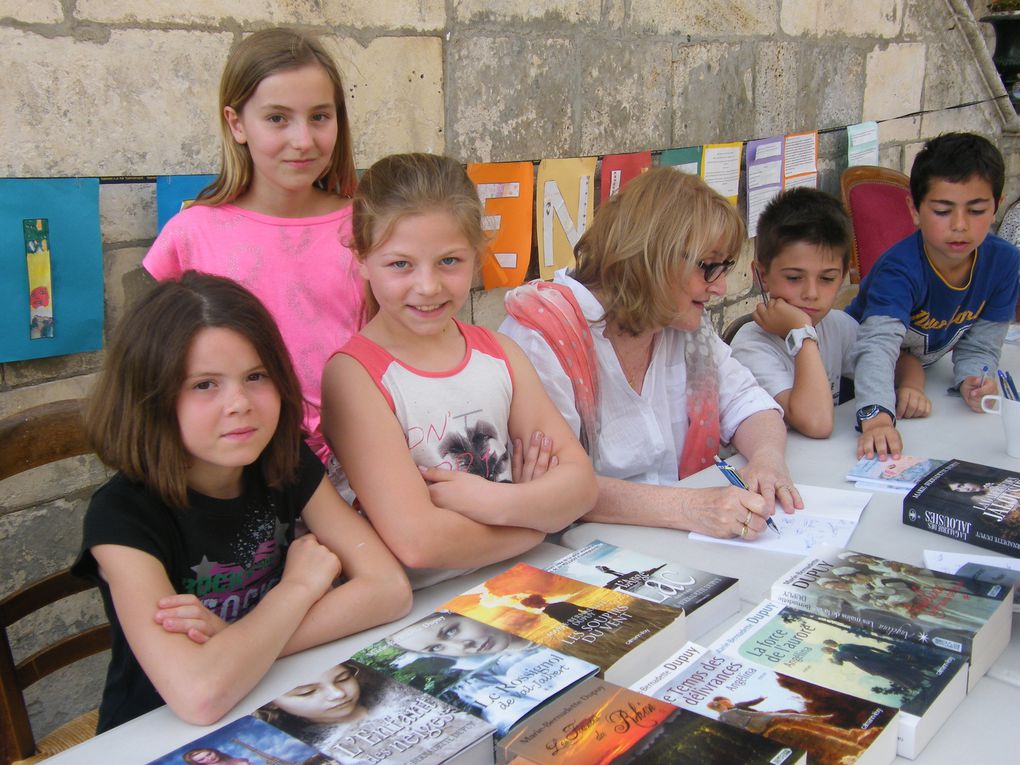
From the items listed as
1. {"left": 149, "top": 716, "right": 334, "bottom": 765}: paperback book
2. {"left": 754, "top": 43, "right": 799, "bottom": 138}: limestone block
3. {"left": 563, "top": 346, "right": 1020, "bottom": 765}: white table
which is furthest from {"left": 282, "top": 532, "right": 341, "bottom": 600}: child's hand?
{"left": 754, "top": 43, "right": 799, "bottom": 138}: limestone block

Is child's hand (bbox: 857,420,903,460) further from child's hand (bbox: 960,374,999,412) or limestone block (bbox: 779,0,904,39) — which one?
limestone block (bbox: 779,0,904,39)

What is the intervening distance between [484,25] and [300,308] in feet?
4.62

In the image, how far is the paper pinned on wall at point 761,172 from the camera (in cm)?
417

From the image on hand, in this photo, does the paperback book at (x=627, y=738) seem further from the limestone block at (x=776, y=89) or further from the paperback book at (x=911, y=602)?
the limestone block at (x=776, y=89)

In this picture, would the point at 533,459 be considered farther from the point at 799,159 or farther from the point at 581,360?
the point at 799,159

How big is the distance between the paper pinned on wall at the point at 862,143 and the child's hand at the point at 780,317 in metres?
2.98

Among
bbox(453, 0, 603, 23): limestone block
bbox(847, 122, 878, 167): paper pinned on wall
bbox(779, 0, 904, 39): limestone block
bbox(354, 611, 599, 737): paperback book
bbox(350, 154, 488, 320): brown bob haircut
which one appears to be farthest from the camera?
bbox(847, 122, 878, 167): paper pinned on wall

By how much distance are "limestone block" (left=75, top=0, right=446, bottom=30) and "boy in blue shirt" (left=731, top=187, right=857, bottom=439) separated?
1.21 metres

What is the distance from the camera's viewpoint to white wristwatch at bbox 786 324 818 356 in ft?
7.20

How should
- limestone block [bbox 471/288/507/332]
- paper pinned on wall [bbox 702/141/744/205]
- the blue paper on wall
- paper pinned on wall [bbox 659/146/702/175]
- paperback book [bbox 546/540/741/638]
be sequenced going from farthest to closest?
1. paper pinned on wall [bbox 702/141/744/205]
2. paper pinned on wall [bbox 659/146/702/175]
3. limestone block [bbox 471/288/507/332]
4. the blue paper on wall
5. paperback book [bbox 546/540/741/638]

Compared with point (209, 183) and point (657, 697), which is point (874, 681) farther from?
point (209, 183)

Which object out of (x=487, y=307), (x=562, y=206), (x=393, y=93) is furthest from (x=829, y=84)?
(x=393, y=93)

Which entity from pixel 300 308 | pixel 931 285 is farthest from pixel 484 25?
pixel 931 285

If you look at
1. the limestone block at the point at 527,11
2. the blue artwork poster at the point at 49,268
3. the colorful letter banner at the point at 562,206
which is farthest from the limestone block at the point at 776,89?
the blue artwork poster at the point at 49,268
